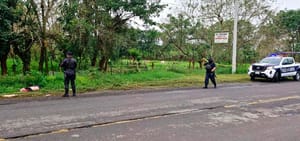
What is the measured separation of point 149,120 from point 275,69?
51.3 ft

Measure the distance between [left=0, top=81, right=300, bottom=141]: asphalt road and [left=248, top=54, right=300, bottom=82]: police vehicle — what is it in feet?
32.5

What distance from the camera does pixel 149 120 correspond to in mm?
7703

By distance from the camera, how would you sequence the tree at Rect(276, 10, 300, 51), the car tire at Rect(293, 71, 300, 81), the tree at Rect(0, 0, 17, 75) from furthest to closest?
the tree at Rect(276, 10, 300, 51), the car tire at Rect(293, 71, 300, 81), the tree at Rect(0, 0, 17, 75)

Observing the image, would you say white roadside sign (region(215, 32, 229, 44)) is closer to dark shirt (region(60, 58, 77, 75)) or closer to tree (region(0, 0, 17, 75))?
dark shirt (region(60, 58, 77, 75))

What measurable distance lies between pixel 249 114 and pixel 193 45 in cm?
2251

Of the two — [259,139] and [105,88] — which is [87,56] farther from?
[259,139]

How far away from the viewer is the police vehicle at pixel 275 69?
20.7 m

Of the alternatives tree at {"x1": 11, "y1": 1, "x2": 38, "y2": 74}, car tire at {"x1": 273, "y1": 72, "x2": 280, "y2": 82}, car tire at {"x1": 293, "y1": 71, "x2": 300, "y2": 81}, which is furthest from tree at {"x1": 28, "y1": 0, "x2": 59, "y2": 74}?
car tire at {"x1": 293, "y1": 71, "x2": 300, "y2": 81}

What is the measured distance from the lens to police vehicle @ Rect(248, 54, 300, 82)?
2073 cm

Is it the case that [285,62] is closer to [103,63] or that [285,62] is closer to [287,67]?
[287,67]

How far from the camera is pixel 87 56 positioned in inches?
808

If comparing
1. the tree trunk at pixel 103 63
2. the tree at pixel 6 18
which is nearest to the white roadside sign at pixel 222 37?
the tree trunk at pixel 103 63

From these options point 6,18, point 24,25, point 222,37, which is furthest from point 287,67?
point 6,18

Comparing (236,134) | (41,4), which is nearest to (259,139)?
(236,134)
